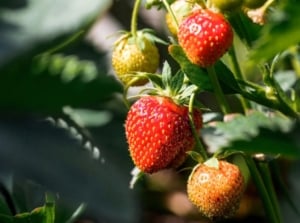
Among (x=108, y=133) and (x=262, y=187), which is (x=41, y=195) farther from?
(x=108, y=133)

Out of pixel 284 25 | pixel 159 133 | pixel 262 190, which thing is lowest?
pixel 262 190

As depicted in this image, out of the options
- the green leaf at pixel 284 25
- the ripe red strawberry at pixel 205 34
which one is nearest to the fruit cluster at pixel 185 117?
the ripe red strawberry at pixel 205 34

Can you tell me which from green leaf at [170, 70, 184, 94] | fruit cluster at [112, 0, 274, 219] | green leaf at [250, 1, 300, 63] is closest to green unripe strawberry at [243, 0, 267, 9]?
fruit cluster at [112, 0, 274, 219]

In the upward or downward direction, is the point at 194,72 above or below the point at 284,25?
below

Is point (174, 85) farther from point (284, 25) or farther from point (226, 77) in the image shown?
point (284, 25)

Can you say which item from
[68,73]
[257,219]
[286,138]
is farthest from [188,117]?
[257,219]

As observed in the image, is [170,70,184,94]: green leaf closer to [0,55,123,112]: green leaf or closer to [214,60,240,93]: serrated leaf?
[214,60,240,93]: serrated leaf

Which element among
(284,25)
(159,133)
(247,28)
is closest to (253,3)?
(247,28)
